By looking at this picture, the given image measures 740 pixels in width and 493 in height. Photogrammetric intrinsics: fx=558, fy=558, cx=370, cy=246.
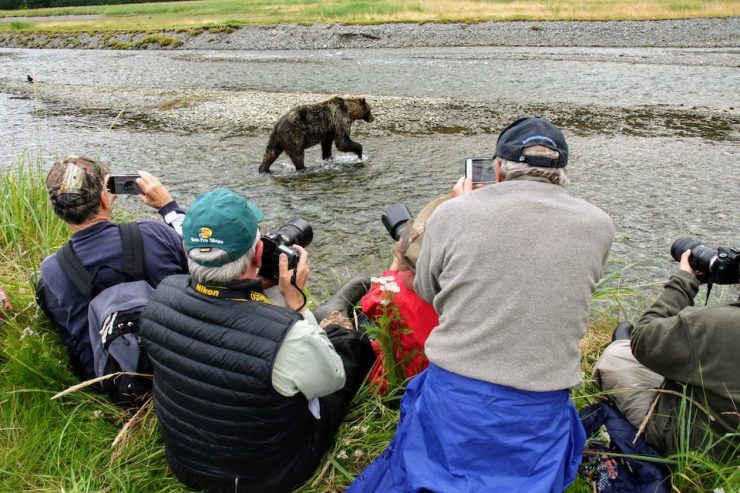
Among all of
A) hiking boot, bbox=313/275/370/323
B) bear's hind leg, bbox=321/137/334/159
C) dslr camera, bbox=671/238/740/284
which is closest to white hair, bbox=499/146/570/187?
dslr camera, bbox=671/238/740/284

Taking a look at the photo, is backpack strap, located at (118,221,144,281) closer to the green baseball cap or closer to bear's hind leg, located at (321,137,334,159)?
the green baseball cap

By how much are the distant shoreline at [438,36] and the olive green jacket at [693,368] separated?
25.2 meters

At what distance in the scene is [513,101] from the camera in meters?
13.3

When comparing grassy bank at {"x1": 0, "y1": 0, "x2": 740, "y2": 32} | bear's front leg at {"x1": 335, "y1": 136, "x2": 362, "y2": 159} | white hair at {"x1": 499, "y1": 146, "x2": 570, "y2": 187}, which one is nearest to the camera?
white hair at {"x1": 499, "y1": 146, "x2": 570, "y2": 187}

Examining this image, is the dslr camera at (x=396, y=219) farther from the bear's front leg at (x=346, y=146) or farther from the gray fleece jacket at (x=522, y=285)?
the bear's front leg at (x=346, y=146)

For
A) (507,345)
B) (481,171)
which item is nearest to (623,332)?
(481,171)

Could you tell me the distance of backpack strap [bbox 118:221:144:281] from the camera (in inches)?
118

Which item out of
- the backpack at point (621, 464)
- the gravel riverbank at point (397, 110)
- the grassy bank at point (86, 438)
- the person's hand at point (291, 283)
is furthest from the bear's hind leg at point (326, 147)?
the backpack at point (621, 464)

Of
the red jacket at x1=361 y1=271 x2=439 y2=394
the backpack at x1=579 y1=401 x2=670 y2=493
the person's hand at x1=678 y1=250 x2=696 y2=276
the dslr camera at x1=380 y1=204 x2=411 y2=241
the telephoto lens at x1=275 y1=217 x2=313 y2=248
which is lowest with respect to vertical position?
the backpack at x1=579 y1=401 x2=670 y2=493

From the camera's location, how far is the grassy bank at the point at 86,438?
8.84 ft

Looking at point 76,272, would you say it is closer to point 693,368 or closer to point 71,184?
point 71,184

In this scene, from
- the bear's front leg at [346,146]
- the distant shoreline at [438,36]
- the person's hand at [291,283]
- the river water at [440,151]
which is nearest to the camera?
the person's hand at [291,283]

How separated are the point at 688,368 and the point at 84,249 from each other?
9.84 ft

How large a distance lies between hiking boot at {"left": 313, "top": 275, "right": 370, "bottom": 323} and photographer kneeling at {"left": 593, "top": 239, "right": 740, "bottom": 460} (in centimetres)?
195
